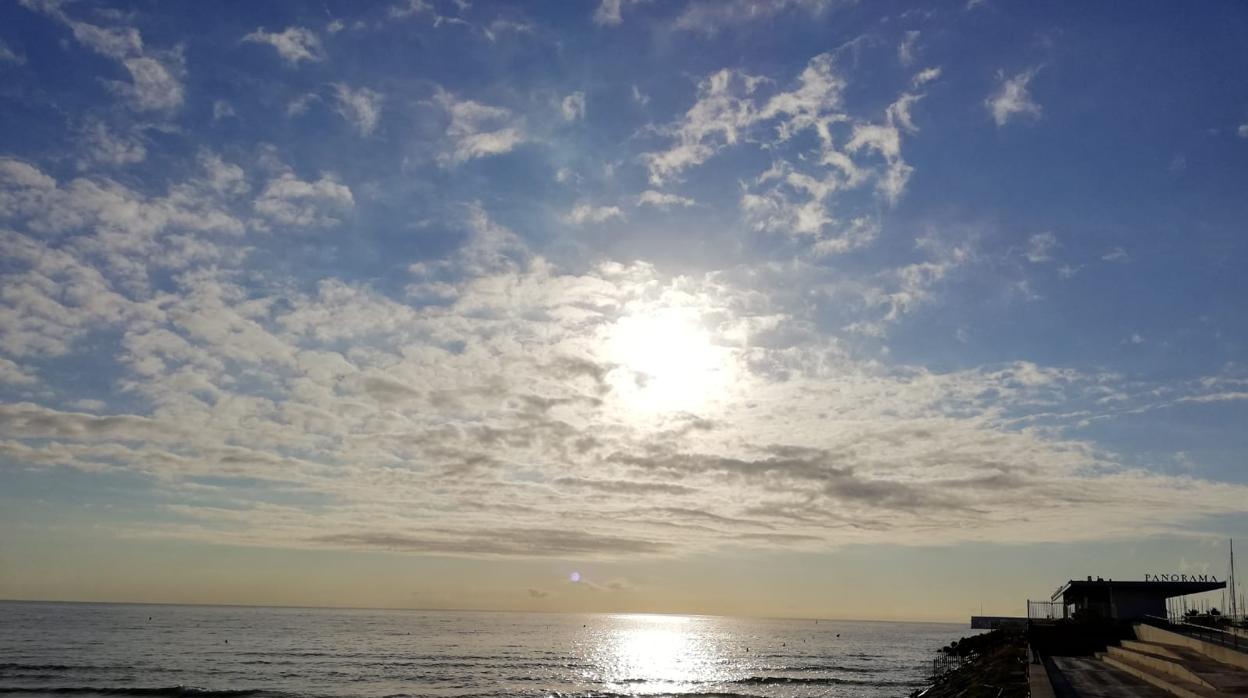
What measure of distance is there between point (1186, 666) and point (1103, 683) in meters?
3.95

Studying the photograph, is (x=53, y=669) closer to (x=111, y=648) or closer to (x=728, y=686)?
(x=111, y=648)

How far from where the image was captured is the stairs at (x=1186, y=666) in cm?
1962

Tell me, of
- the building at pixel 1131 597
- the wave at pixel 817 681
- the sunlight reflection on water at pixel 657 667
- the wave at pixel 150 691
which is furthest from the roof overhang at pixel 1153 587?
the wave at pixel 150 691

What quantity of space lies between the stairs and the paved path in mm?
326

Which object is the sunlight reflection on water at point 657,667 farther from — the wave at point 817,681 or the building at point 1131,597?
the building at point 1131,597

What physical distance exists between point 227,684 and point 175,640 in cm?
5972

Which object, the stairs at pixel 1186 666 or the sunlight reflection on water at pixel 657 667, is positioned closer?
the stairs at pixel 1186 666

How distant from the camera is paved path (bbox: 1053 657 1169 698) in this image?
23705 mm

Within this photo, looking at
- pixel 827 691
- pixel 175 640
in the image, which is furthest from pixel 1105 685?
pixel 175 640

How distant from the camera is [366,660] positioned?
3504 inches

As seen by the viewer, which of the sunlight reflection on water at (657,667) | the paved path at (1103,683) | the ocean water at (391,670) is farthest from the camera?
the sunlight reflection on water at (657,667)

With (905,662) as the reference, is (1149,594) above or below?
above

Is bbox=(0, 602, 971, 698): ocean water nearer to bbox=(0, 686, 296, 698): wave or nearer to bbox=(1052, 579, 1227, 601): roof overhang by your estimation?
bbox=(0, 686, 296, 698): wave

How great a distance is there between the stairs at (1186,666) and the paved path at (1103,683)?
33cm
